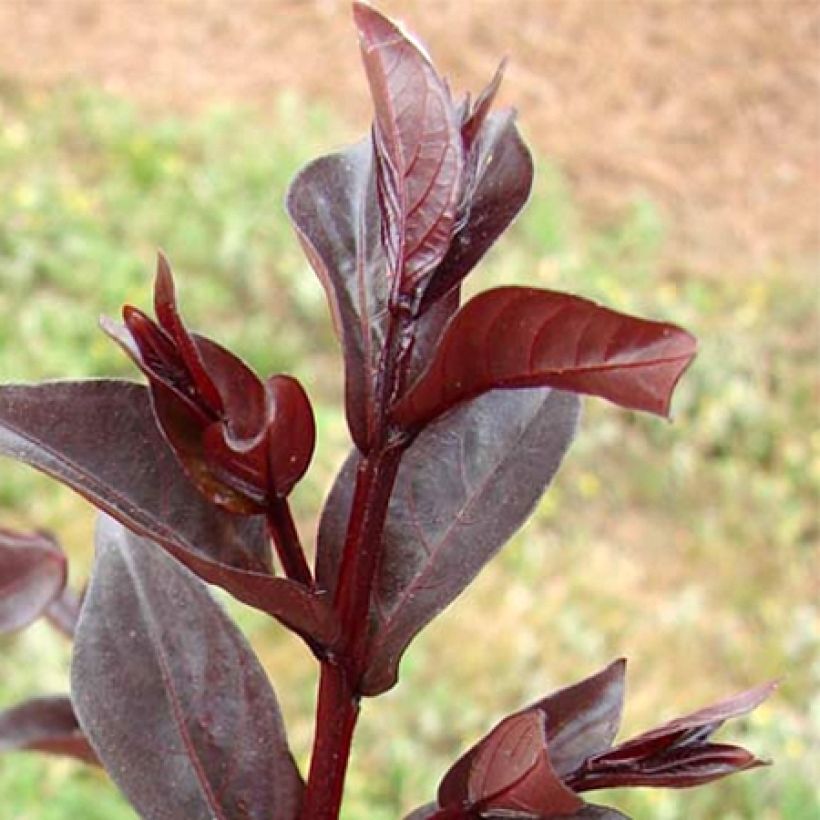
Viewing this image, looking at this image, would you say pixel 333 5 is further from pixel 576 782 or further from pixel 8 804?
pixel 576 782

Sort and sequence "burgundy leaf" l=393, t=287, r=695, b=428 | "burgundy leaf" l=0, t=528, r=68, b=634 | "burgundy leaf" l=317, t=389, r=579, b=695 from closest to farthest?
"burgundy leaf" l=393, t=287, r=695, b=428, "burgundy leaf" l=317, t=389, r=579, b=695, "burgundy leaf" l=0, t=528, r=68, b=634

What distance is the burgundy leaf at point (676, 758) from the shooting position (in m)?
0.49

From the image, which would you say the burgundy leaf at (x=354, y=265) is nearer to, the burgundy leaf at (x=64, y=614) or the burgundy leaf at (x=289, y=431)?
the burgundy leaf at (x=289, y=431)

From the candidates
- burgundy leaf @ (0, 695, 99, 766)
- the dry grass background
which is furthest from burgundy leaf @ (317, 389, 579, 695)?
the dry grass background

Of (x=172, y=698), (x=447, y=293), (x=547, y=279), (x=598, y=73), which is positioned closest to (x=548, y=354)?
(x=447, y=293)

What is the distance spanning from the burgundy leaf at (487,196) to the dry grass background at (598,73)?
4.72 meters

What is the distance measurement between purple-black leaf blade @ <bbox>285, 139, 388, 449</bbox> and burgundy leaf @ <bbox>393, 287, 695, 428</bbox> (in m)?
0.03

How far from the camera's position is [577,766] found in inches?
21.0

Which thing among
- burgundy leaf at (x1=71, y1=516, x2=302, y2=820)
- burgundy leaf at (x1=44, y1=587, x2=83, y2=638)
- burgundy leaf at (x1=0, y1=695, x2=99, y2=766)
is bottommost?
burgundy leaf at (x1=71, y1=516, x2=302, y2=820)

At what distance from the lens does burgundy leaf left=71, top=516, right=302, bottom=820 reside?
1.80 feet

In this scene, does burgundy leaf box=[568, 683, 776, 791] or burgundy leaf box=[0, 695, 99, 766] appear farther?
burgundy leaf box=[0, 695, 99, 766]

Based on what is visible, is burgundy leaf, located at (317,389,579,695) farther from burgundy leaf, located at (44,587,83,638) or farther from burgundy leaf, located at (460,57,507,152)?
burgundy leaf, located at (44,587,83,638)

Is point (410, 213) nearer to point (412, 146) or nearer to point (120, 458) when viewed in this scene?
point (412, 146)

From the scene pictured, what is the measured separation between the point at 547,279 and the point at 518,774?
3971mm
